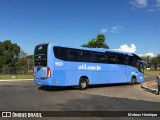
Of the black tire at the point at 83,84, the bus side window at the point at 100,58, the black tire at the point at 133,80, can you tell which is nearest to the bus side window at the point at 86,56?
the bus side window at the point at 100,58

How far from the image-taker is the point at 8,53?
85.4 meters

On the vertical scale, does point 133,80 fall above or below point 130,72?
below

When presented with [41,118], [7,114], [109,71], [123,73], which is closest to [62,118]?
[41,118]

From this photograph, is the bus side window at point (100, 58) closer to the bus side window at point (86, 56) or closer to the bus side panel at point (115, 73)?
the bus side window at point (86, 56)

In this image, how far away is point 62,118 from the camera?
10633mm

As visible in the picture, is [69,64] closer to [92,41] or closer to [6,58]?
[92,41]

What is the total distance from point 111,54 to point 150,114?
593 inches

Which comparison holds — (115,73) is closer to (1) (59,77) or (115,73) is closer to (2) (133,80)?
(2) (133,80)

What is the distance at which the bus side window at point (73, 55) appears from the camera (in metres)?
22.2

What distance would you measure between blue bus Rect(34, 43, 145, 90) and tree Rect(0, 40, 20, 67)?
193 ft

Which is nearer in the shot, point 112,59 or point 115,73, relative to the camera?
point 112,59

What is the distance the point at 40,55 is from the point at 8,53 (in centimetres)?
6609

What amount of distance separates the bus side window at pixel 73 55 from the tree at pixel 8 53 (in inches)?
2466

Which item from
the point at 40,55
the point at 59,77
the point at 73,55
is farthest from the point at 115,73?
the point at 40,55
